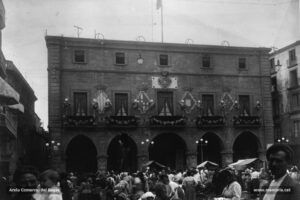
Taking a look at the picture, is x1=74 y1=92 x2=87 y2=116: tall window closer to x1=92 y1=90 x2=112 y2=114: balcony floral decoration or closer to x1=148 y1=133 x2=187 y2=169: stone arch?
x1=92 y1=90 x2=112 y2=114: balcony floral decoration

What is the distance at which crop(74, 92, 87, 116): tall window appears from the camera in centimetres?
3450

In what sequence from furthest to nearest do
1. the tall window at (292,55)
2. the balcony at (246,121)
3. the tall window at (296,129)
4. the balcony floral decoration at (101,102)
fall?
the tall window at (292,55), the tall window at (296,129), the balcony at (246,121), the balcony floral decoration at (101,102)

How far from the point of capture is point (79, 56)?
35.4 metres

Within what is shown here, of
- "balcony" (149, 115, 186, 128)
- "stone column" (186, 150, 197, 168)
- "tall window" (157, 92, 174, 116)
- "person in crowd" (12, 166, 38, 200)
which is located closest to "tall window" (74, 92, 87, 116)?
"balcony" (149, 115, 186, 128)

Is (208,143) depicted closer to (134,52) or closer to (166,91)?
(166,91)

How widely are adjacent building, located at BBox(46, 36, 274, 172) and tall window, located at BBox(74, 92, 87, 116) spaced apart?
7 cm

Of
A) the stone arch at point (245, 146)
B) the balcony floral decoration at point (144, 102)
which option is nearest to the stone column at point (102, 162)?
the balcony floral decoration at point (144, 102)

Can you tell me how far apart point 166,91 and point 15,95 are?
24.5m

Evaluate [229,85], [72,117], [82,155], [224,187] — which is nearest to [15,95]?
[224,187]

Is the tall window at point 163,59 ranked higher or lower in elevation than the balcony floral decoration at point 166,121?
higher

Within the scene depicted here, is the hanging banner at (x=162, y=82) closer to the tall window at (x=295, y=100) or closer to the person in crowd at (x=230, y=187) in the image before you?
the tall window at (x=295, y=100)

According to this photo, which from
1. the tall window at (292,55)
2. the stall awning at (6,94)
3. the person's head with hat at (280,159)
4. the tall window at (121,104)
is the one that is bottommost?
the person's head with hat at (280,159)

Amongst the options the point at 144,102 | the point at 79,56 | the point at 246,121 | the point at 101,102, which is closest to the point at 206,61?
the point at 246,121

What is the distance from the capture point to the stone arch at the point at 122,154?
117 ft
